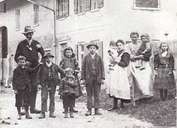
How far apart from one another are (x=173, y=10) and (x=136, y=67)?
42 centimetres

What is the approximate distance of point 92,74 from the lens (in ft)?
9.10

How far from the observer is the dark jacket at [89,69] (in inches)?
108

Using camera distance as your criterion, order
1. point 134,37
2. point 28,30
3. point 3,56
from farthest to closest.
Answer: point 3,56 → point 28,30 → point 134,37

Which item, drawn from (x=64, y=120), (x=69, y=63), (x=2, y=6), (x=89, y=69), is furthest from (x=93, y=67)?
(x=2, y=6)

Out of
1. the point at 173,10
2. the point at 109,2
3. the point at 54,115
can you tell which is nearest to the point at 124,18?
the point at 109,2

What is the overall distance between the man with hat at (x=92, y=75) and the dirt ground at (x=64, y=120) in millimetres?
65

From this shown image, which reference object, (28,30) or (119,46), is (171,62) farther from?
(28,30)

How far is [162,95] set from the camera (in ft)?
8.85

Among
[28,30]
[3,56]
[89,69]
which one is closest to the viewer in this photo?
[89,69]

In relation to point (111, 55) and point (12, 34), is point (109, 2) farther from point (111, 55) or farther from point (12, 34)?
point (12, 34)

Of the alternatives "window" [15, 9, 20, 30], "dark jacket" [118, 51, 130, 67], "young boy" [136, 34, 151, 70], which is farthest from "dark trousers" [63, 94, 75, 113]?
"window" [15, 9, 20, 30]

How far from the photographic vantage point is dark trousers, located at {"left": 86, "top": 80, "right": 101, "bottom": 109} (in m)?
2.73

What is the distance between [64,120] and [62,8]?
2.33ft

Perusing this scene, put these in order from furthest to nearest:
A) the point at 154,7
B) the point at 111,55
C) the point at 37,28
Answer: the point at 37,28, the point at 111,55, the point at 154,7
